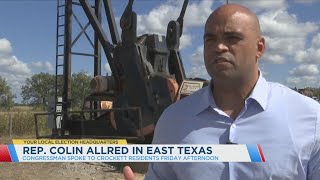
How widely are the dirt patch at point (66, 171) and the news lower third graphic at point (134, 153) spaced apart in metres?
5.41

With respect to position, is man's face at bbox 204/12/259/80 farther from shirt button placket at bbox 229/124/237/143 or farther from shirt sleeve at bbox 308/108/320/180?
shirt sleeve at bbox 308/108/320/180

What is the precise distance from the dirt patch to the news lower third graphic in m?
5.41

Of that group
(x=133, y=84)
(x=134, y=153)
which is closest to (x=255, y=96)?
(x=134, y=153)

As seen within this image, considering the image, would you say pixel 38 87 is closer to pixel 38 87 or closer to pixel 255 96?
pixel 38 87

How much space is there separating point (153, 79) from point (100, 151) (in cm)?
544

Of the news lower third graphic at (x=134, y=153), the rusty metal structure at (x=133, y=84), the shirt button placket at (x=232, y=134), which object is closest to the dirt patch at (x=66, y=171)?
the rusty metal structure at (x=133, y=84)

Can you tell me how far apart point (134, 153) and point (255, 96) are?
1078 mm

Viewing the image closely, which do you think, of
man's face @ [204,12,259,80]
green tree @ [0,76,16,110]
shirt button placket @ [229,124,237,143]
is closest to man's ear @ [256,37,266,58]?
man's face @ [204,12,259,80]

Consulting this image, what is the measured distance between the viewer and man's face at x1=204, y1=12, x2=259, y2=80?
6.80ft

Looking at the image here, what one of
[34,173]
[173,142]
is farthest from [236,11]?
[34,173]

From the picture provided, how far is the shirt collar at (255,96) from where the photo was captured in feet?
6.84

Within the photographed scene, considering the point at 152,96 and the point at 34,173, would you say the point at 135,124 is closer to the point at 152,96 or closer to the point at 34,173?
the point at 152,96

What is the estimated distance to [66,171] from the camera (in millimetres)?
9320

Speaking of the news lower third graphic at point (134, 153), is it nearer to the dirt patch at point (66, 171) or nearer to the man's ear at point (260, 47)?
the man's ear at point (260, 47)
